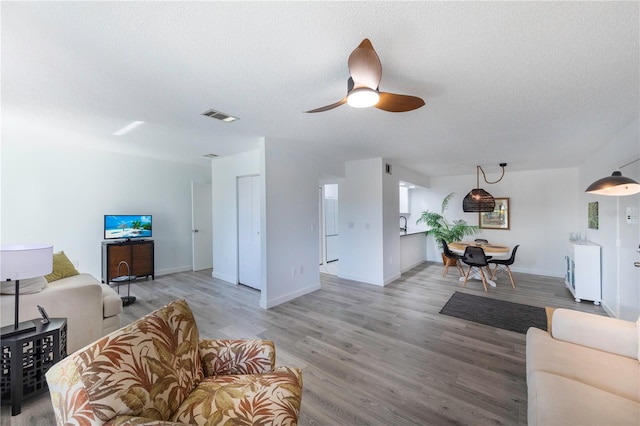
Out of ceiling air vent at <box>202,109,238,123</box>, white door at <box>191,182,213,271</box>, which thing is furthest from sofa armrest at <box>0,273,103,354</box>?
white door at <box>191,182,213,271</box>

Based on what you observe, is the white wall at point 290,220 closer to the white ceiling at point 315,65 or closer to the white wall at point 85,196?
the white ceiling at point 315,65

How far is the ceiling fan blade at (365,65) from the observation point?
A: 141cm

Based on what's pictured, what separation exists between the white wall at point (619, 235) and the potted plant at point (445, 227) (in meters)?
2.43

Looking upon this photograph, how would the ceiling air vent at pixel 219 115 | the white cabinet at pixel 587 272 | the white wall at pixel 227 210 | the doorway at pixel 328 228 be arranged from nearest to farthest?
the ceiling air vent at pixel 219 115, the white cabinet at pixel 587 272, the white wall at pixel 227 210, the doorway at pixel 328 228

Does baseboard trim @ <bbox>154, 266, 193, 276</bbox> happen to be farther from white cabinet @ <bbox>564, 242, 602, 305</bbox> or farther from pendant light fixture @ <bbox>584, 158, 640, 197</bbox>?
white cabinet @ <bbox>564, 242, 602, 305</bbox>

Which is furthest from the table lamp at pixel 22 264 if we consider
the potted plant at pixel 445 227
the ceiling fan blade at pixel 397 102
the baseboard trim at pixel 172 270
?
the potted plant at pixel 445 227

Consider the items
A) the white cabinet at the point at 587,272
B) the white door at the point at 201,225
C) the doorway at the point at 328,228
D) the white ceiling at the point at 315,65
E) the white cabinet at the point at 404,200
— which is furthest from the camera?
the white cabinet at the point at 404,200

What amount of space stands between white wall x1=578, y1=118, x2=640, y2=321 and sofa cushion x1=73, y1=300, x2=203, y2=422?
4272 millimetres

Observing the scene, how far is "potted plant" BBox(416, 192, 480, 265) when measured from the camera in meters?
6.43

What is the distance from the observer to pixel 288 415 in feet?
3.97

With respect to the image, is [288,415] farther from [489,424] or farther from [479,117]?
[479,117]

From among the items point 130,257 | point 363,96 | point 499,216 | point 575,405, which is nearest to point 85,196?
point 130,257

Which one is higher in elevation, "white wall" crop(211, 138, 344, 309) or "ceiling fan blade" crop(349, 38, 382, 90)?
"ceiling fan blade" crop(349, 38, 382, 90)

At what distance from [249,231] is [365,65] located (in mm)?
3865
